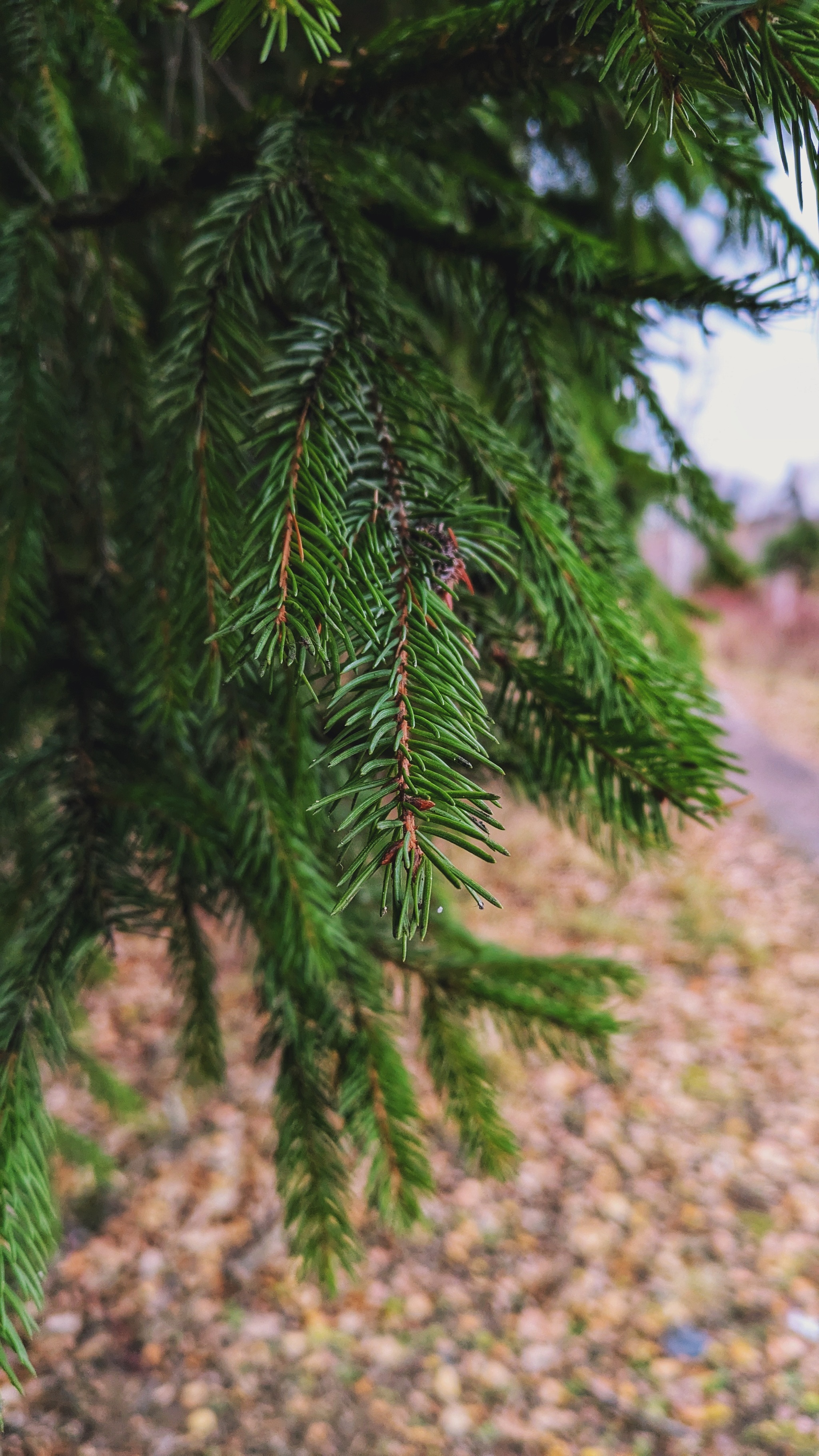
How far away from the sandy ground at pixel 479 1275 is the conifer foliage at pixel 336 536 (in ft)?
1.21

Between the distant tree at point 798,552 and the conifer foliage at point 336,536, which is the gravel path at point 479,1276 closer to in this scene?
the conifer foliage at point 336,536

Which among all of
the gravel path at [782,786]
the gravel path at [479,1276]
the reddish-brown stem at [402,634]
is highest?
the gravel path at [782,786]

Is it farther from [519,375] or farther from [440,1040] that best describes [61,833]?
[519,375]

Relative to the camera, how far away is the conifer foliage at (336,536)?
44 centimetres

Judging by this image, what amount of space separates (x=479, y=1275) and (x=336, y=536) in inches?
102

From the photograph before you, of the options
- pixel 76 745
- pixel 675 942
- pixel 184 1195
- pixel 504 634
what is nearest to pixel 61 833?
pixel 76 745

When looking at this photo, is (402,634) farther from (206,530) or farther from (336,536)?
(206,530)

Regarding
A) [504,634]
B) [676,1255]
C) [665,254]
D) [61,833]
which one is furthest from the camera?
[676,1255]

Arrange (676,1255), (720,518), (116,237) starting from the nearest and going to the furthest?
(720,518) → (116,237) → (676,1255)

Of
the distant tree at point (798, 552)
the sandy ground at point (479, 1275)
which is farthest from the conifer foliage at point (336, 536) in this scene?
the distant tree at point (798, 552)

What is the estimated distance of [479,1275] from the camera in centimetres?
229

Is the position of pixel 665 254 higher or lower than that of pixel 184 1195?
higher

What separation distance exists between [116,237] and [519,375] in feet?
2.73

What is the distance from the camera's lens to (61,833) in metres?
0.84
